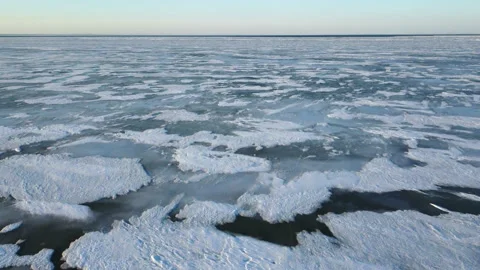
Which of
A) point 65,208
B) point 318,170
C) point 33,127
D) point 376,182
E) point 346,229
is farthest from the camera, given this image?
point 33,127

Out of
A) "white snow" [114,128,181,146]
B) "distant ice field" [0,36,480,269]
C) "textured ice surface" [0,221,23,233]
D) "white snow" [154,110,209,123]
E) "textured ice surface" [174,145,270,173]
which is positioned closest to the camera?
"distant ice field" [0,36,480,269]

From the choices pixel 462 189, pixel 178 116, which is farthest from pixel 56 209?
pixel 462 189

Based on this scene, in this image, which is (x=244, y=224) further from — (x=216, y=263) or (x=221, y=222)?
(x=216, y=263)

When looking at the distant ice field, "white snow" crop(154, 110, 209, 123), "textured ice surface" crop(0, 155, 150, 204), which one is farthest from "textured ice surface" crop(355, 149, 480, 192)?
"white snow" crop(154, 110, 209, 123)

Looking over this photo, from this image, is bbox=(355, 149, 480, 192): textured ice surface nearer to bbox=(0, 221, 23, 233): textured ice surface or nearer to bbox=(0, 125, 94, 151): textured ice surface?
bbox=(0, 221, 23, 233): textured ice surface

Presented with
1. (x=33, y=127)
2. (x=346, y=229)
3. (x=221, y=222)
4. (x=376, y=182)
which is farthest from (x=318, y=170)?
(x=33, y=127)

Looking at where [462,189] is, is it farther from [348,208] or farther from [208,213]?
[208,213]
